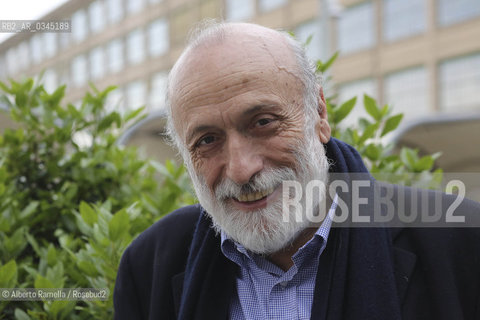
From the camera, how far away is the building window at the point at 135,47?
4462cm

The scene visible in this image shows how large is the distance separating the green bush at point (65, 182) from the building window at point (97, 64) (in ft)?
154

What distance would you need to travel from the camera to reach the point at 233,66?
5.90ft

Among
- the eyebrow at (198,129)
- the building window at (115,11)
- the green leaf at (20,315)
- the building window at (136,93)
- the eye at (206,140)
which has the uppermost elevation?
the building window at (115,11)

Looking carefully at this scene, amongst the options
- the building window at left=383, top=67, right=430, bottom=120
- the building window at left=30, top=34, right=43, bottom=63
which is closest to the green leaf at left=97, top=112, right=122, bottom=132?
the building window at left=383, top=67, right=430, bottom=120

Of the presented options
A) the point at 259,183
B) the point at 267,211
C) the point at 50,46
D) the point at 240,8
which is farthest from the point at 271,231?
the point at 50,46

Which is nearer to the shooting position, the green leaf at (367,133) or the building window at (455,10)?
the green leaf at (367,133)

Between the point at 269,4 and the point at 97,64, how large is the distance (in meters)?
20.6

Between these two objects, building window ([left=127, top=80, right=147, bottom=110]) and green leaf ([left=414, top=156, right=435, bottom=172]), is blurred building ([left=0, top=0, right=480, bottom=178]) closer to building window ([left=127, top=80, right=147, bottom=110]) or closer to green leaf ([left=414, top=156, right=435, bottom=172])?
building window ([left=127, top=80, right=147, bottom=110])

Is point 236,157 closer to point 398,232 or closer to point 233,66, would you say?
point 233,66

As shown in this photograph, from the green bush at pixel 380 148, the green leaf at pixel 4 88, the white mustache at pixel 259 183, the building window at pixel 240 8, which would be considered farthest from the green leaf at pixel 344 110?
the building window at pixel 240 8

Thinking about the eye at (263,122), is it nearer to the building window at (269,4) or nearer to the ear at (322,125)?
the ear at (322,125)

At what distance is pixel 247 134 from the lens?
179cm

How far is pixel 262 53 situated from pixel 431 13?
28.2m

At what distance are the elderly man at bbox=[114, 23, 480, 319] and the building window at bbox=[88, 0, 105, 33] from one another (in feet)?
156
